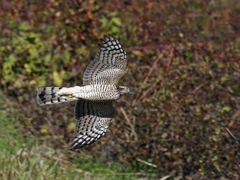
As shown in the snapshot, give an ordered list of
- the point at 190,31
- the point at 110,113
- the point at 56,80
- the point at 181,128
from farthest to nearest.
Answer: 1. the point at 190,31
2. the point at 56,80
3. the point at 181,128
4. the point at 110,113

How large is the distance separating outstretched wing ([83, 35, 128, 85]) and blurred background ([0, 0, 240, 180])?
143 centimetres

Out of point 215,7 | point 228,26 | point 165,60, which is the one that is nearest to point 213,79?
point 165,60

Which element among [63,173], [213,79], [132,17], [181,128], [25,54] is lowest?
[63,173]

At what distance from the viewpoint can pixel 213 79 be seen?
20.3 feet

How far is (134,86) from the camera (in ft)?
19.8

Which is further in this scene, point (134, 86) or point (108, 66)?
point (134, 86)

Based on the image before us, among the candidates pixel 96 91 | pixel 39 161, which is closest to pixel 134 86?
pixel 39 161

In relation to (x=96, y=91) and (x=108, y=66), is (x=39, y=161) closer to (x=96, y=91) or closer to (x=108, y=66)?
(x=96, y=91)

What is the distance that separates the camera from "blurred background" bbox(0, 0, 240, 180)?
17.6 feet

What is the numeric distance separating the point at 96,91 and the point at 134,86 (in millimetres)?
2140

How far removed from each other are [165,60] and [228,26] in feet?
5.61

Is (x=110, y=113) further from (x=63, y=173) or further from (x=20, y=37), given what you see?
(x=20, y=37)

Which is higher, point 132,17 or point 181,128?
point 132,17

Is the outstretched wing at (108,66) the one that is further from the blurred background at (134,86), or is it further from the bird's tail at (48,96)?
the blurred background at (134,86)
